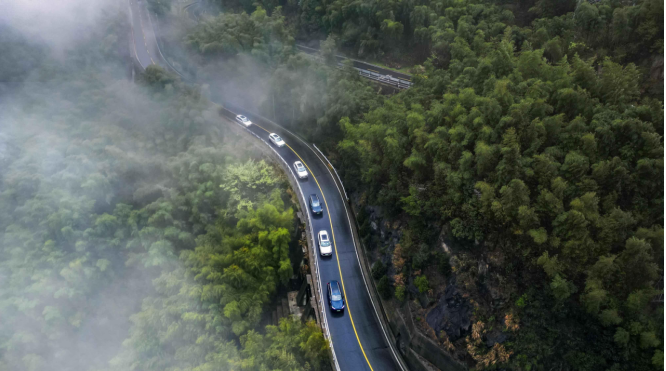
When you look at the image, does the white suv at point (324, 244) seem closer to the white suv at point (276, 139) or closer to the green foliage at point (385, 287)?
the green foliage at point (385, 287)

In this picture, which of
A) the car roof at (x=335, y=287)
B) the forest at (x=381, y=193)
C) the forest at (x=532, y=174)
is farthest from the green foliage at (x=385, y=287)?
the car roof at (x=335, y=287)

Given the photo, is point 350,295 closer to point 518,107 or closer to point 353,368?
point 353,368

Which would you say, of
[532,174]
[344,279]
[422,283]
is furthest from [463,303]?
[344,279]

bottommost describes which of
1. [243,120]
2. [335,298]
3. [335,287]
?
[335,298]

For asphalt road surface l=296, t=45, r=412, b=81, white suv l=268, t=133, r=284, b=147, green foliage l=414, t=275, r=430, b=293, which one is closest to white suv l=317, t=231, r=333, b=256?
green foliage l=414, t=275, r=430, b=293


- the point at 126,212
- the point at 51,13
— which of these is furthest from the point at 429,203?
the point at 51,13

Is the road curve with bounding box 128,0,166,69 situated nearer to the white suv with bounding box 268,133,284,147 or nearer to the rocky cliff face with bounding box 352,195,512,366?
the white suv with bounding box 268,133,284,147

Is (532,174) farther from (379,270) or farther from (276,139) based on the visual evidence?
(276,139)
